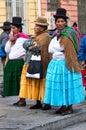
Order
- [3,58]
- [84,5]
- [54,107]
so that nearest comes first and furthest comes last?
[54,107] < [3,58] < [84,5]

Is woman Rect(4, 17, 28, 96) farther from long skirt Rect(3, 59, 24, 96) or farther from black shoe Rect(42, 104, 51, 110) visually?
black shoe Rect(42, 104, 51, 110)

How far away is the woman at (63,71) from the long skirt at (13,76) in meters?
1.08

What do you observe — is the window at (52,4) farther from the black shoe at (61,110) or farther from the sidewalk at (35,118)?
the black shoe at (61,110)

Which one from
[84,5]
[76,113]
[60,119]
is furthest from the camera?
[84,5]

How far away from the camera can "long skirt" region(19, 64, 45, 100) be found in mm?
8461

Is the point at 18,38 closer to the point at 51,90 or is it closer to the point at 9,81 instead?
the point at 9,81

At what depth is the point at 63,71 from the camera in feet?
25.8

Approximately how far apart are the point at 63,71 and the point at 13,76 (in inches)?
55.3

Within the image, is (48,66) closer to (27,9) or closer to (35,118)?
(35,118)

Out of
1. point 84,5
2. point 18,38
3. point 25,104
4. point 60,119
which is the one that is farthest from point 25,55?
point 84,5

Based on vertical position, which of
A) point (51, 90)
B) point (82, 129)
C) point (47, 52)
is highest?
point (47, 52)

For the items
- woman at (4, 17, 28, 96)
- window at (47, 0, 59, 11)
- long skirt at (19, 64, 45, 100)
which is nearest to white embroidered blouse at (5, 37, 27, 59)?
woman at (4, 17, 28, 96)

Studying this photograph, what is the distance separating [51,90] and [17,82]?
3.96ft

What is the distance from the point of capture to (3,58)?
10.6 metres
